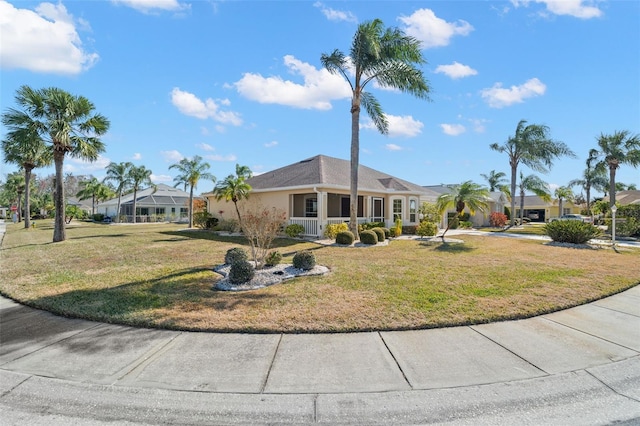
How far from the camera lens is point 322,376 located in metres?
3.74

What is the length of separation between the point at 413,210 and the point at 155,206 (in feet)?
136

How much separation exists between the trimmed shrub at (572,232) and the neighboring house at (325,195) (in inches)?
333

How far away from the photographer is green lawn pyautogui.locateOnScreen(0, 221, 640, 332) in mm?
5500

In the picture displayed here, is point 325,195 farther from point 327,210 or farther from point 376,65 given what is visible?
point 376,65

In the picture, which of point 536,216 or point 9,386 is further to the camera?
point 536,216

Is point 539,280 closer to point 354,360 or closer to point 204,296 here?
point 354,360

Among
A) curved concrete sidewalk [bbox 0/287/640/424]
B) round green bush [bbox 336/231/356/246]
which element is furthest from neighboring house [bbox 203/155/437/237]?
curved concrete sidewalk [bbox 0/287/640/424]

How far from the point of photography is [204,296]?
22.4 ft

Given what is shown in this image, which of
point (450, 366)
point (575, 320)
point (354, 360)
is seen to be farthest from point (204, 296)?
point (575, 320)

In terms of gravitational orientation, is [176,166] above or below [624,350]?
above

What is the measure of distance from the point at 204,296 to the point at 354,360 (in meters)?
3.97

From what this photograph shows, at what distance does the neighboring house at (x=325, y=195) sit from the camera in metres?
18.4

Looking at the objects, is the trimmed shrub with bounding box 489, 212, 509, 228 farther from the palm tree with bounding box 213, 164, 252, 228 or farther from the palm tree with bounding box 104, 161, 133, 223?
the palm tree with bounding box 104, 161, 133, 223

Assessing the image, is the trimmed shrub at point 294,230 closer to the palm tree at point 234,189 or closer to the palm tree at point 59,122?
the palm tree at point 234,189
